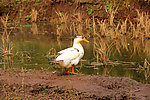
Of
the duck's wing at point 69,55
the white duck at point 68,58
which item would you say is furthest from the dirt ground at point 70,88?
the duck's wing at point 69,55

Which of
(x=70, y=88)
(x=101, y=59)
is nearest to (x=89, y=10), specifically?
(x=101, y=59)

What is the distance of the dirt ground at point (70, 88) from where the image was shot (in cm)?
652

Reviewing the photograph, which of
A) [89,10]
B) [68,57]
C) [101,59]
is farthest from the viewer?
[89,10]

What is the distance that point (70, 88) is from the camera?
22.8 feet

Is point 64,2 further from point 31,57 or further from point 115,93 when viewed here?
point 115,93

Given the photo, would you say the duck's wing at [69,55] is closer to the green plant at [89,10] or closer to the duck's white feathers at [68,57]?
the duck's white feathers at [68,57]

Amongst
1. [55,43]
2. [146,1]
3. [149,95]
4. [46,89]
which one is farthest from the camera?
[146,1]

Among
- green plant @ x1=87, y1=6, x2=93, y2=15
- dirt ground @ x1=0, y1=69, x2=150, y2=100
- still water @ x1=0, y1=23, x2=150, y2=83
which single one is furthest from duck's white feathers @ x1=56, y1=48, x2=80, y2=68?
green plant @ x1=87, y1=6, x2=93, y2=15

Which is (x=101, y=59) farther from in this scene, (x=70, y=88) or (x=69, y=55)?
(x=70, y=88)

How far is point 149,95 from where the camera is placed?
6543 millimetres

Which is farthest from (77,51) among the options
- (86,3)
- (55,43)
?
(86,3)

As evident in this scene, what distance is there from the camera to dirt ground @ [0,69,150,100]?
6.52m

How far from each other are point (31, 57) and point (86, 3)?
19364 mm

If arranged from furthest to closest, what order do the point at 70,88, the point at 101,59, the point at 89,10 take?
1. the point at 89,10
2. the point at 101,59
3. the point at 70,88
